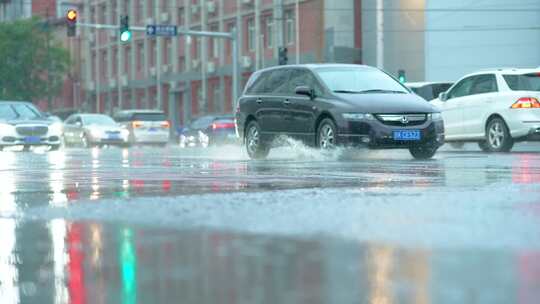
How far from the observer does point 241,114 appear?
20.8m

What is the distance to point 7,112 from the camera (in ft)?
107

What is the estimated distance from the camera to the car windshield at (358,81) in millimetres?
18875

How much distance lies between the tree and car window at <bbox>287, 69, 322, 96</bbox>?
193 feet

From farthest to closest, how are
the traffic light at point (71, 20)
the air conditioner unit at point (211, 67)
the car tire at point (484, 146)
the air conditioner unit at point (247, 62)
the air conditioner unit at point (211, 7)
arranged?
the air conditioner unit at point (211, 7) → the air conditioner unit at point (211, 67) → the air conditioner unit at point (247, 62) → the traffic light at point (71, 20) → the car tire at point (484, 146)

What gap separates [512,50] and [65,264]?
49983 mm

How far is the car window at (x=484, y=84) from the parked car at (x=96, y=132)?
Answer: 24.4m

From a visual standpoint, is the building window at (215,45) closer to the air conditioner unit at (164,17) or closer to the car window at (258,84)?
the air conditioner unit at (164,17)

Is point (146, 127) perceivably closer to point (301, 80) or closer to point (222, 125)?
point (222, 125)

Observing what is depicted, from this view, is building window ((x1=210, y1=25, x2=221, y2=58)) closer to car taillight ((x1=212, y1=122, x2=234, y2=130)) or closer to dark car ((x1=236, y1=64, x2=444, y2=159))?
car taillight ((x1=212, y1=122, x2=234, y2=130))

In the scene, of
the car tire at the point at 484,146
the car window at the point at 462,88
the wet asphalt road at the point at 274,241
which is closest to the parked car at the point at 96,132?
the car window at the point at 462,88

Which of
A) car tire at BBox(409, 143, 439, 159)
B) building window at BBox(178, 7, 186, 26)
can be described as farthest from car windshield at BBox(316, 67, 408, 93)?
building window at BBox(178, 7, 186, 26)

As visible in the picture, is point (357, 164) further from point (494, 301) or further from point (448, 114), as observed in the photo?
point (494, 301)

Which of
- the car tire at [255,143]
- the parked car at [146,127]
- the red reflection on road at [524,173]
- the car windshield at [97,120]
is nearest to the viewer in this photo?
the red reflection on road at [524,173]

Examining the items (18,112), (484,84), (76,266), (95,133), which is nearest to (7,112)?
(18,112)
